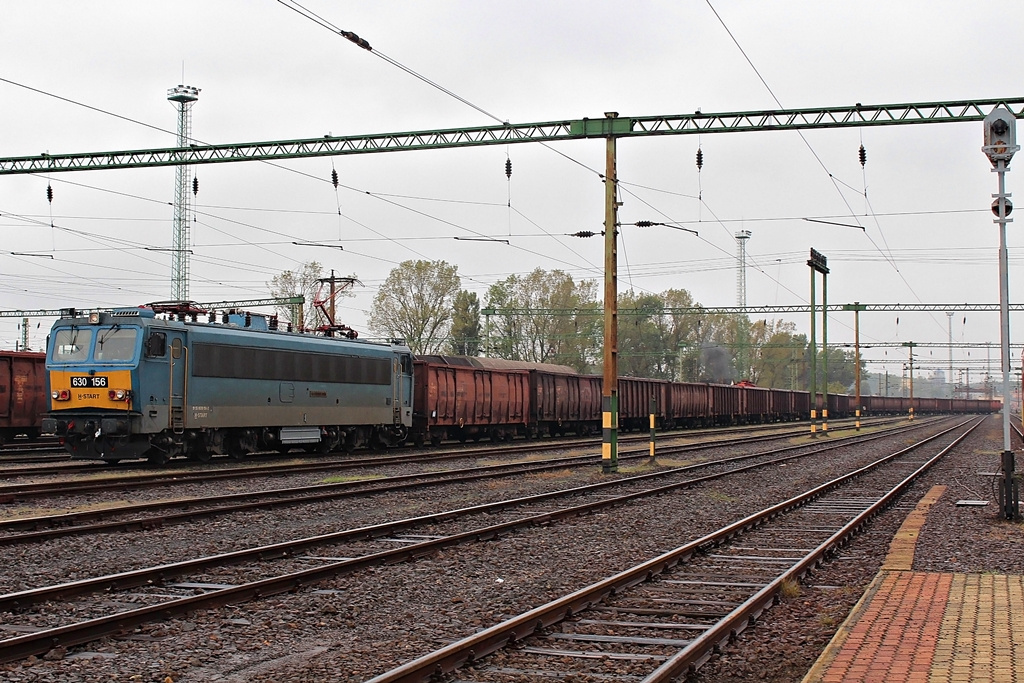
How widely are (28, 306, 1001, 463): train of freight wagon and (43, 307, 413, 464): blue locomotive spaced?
27 millimetres

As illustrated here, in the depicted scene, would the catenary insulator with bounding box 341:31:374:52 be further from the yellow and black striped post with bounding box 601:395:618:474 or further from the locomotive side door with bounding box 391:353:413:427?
the locomotive side door with bounding box 391:353:413:427

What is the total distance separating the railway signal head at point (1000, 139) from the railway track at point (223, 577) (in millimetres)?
7413

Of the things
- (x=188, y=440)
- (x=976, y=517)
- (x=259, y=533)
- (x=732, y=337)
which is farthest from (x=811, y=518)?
(x=732, y=337)

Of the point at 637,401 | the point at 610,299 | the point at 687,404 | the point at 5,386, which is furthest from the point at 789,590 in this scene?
the point at 687,404

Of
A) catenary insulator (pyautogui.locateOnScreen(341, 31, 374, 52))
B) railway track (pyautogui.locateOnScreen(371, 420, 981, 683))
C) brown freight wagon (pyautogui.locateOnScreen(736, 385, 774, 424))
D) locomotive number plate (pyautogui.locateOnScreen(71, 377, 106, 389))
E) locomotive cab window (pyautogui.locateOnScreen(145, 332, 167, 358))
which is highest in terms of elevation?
catenary insulator (pyautogui.locateOnScreen(341, 31, 374, 52))

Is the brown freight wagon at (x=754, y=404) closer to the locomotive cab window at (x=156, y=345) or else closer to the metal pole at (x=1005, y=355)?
the locomotive cab window at (x=156, y=345)

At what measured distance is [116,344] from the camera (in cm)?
2112

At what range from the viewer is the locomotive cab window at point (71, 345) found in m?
21.5

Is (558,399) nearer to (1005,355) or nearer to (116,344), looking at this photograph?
(116,344)

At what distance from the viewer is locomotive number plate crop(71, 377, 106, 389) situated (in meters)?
20.9

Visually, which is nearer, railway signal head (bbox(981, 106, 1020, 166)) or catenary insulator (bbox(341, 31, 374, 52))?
railway signal head (bbox(981, 106, 1020, 166))

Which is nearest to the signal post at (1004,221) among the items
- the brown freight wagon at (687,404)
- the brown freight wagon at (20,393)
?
the brown freight wagon at (20,393)

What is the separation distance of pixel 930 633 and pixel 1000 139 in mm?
8865

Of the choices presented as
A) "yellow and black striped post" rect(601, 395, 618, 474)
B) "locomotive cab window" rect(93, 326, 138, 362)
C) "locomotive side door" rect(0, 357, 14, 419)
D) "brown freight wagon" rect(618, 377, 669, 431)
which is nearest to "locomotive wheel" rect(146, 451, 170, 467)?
"locomotive cab window" rect(93, 326, 138, 362)
